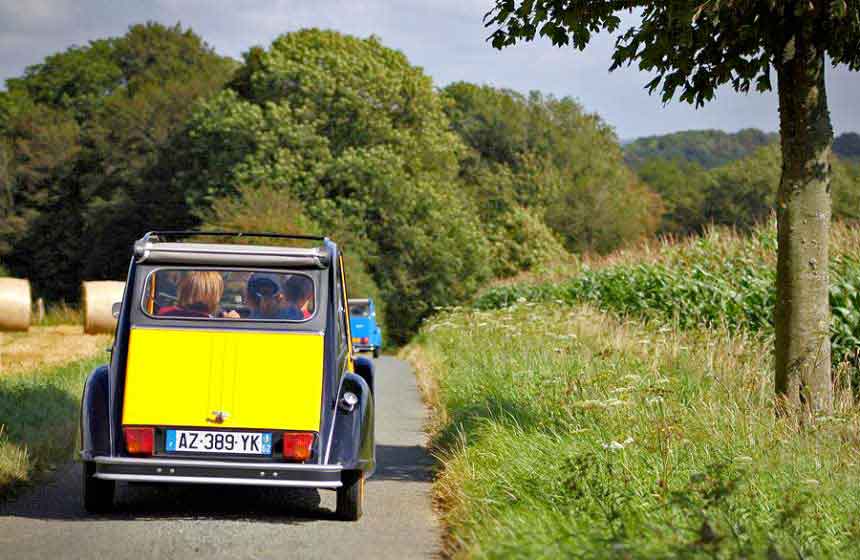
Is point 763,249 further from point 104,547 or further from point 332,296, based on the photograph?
point 104,547

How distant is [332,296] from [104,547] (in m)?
2.75

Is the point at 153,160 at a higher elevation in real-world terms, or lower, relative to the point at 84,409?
higher

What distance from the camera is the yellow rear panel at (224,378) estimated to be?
822cm

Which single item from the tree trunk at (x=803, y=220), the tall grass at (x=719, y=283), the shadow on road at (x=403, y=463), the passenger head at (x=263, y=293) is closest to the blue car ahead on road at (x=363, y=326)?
the tall grass at (x=719, y=283)

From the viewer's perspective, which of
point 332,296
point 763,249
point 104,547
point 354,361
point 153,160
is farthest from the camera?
point 153,160

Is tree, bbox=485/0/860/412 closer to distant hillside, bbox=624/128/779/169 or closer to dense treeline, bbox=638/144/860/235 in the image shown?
dense treeline, bbox=638/144/860/235

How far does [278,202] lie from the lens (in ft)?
140

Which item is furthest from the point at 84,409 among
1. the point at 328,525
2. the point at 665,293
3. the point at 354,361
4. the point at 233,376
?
the point at 665,293

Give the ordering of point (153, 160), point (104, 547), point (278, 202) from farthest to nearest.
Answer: point (153, 160)
point (278, 202)
point (104, 547)

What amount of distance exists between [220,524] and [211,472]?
1.15 ft

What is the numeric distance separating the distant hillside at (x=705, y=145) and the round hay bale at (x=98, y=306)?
445 feet

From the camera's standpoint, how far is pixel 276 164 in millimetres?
48375

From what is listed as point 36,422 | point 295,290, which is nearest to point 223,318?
point 295,290

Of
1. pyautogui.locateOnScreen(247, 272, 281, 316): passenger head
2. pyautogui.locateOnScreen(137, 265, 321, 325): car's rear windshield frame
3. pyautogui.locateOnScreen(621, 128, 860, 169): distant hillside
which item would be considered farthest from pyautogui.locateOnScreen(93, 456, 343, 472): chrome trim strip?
pyautogui.locateOnScreen(621, 128, 860, 169): distant hillside
